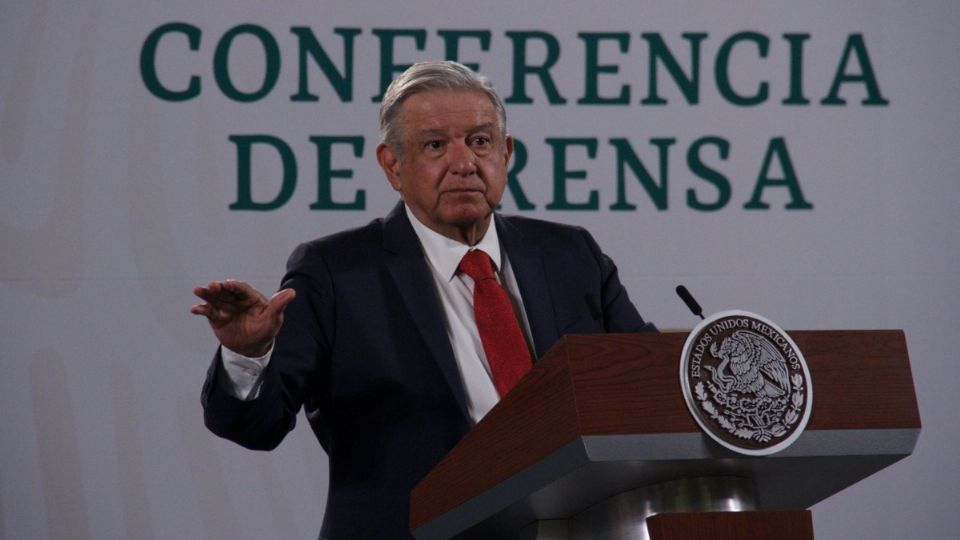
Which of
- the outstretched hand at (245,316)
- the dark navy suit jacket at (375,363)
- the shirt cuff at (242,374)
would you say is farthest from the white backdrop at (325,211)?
the outstretched hand at (245,316)

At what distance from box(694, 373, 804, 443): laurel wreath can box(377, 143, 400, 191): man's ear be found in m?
1.04

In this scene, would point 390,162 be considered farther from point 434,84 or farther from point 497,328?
point 497,328

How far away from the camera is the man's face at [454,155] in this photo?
220 centimetres

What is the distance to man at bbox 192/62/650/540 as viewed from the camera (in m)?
2.00

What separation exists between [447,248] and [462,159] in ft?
0.51

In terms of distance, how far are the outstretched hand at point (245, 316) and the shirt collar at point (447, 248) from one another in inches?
20.9

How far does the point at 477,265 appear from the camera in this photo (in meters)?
2.18

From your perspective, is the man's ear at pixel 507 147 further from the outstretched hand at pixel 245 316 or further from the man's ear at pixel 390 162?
the outstretched hand at pixel 245 316

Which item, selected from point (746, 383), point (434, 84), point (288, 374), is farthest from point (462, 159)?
point (746, 383)

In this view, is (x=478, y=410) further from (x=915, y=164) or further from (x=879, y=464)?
(x=915, y=164)

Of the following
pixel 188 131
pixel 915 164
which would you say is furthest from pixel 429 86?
pixel 915 164

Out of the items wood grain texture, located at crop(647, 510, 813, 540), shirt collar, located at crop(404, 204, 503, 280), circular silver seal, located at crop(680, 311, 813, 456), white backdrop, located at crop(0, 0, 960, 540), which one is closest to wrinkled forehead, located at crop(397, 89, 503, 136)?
shirt collar, located at crop(404, 204, 503, 280)

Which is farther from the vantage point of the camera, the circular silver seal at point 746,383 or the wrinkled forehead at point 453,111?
the wrinkled forehead at point 453,111

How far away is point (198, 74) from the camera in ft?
11.0
